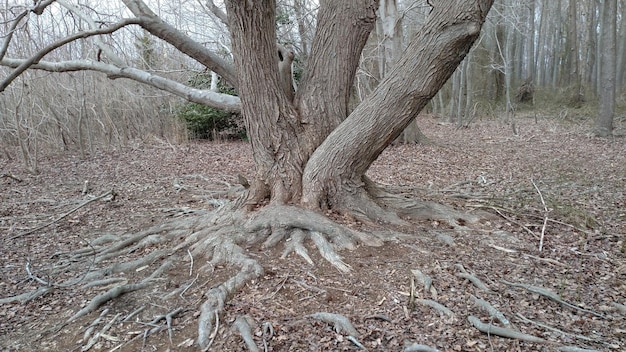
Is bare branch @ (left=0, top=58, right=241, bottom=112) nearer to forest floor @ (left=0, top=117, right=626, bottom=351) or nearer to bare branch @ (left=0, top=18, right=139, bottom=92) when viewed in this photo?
bare branch @ (left=0, top=18, right=139, bottom=92)

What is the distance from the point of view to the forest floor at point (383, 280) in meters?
2.66

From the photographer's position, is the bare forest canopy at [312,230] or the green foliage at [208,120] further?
the green foliage at [208,120]

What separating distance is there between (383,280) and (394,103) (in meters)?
1.56

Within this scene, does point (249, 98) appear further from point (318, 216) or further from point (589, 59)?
point (589, 59)

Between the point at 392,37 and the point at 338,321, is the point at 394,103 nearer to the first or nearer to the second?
the point at 338,321

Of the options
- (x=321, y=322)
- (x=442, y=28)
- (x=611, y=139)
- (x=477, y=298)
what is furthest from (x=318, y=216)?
(x=611, y=139)

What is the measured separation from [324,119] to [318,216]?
0.98 meters

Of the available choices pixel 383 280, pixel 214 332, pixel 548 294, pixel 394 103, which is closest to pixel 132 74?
pixel 394 103

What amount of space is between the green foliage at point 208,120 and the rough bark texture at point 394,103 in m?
8.55

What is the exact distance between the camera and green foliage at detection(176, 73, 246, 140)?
11.9 metres

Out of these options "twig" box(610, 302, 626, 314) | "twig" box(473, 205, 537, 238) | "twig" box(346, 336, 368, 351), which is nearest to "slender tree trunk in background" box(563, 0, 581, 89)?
"twig" box(473, 205, 537, 238)

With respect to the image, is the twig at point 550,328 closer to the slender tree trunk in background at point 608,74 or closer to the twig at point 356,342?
the twig at point 356,342

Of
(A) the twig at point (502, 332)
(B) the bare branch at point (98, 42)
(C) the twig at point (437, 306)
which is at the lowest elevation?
(A) the twig at point (502, 332)

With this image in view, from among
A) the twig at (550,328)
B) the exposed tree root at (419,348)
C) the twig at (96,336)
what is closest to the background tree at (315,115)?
the twig at (96,336)
